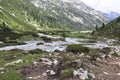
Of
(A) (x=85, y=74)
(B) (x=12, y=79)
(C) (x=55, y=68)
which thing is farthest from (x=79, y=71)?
(B) (x=12, y=79)

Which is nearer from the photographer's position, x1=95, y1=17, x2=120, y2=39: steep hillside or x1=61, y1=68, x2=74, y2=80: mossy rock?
x1=61, y1=68, x2=74, y2=80: mossy rock

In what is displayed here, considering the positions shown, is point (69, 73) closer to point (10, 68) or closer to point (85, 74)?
point (85, 74)

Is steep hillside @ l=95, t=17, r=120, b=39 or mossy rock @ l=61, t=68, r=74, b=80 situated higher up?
mossy rock @ l=61, t=68, r=74, b=80

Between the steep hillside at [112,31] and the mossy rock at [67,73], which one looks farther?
the steep hillside at [112,31]

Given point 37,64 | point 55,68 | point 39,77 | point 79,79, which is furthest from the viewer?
point 37,64

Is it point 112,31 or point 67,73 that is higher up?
point 67,73

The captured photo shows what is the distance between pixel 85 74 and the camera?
27594 mm

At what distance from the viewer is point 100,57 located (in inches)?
1495

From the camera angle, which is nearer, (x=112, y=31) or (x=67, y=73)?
(x=67, y=73)

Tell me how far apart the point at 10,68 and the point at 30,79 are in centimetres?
601

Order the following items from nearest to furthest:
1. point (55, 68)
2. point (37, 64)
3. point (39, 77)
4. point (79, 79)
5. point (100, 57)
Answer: point (79, 79) < point (39, 77) < point (55, 68) < point (37, 64) < point (100, 57)

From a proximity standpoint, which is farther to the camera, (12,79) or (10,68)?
(10,68)

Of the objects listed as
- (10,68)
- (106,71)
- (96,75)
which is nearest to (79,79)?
(96,75)

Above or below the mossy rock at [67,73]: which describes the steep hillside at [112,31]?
below
